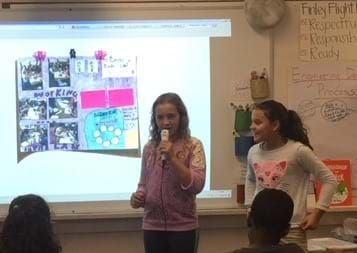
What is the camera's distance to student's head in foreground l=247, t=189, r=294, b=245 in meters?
2.00

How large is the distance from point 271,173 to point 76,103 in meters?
1.34

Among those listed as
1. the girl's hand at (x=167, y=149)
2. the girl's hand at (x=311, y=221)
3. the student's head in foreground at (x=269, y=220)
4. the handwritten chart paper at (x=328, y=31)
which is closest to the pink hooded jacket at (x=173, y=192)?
the girl's hand at (x=167, y=149)

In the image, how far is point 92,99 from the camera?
3.56 m

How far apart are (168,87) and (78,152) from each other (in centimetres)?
64

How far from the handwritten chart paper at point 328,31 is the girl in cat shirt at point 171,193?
123 centimetres

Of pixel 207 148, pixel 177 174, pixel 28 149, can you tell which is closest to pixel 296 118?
pixel 177 174

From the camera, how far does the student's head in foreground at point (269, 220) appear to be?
2.00 m

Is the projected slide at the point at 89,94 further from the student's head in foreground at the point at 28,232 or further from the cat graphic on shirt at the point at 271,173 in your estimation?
the student's head in foreground at the point at 28,232

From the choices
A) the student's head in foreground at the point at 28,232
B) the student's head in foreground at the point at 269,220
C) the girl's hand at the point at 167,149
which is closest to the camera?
the student's head in foreground at the point at 28,232

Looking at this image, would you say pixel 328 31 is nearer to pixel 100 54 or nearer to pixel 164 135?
pixel 100 54

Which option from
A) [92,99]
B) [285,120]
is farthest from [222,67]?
[285,120]

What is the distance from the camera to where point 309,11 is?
12.0 feet

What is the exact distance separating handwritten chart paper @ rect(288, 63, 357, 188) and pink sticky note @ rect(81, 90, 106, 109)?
1.11 meters

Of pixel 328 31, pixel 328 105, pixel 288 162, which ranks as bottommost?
pixel 288 162
